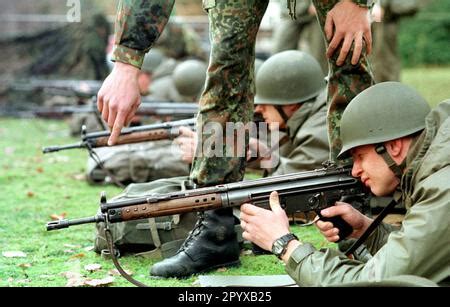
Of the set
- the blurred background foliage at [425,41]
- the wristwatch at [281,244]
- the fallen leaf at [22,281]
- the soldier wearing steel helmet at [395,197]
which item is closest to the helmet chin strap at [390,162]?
the soldier wearing steel helmet at [395,197]

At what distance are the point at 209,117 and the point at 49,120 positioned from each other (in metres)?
9.74

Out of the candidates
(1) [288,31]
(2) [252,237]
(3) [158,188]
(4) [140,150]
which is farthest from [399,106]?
(1) [288,31]

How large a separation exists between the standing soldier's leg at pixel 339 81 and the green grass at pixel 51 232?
85 cm

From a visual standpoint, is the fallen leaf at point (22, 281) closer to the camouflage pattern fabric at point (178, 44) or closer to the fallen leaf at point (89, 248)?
the fallen leaf at point (89, 248)

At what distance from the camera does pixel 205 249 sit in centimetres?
412

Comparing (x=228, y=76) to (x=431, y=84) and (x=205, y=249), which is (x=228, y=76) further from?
(x=431, y=84)

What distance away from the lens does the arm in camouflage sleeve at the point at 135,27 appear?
3.68 metres

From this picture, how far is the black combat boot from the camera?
4.05 m

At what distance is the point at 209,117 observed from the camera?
4.10 m

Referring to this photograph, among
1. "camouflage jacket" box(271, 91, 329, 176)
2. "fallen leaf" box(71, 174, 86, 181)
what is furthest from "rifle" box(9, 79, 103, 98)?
"camouflage jacket" box(271, 91, 329, 176)

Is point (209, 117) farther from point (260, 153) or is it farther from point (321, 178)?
Result: point (260, 153)

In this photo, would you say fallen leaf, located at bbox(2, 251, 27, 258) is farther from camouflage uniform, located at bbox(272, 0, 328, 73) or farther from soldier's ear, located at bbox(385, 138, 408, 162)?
camouflage uniform, located at bbox(272, 0, 328, 73)

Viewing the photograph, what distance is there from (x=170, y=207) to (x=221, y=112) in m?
0.63

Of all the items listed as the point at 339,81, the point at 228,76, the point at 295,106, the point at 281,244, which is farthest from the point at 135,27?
the point at 295,106
